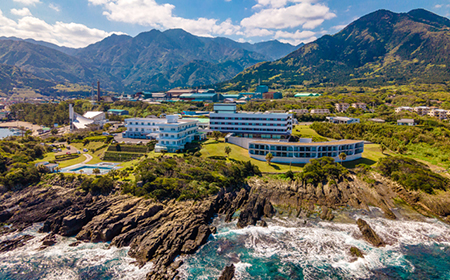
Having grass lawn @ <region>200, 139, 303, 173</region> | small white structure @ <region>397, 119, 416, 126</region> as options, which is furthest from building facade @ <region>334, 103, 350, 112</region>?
grass lawn @ <region>200, 139, 303, 173</region>

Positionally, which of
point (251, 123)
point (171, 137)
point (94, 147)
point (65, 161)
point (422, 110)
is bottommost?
point (65, 161)

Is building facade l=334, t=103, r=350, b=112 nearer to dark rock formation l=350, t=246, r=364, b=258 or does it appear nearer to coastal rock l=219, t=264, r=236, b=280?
dark rock formation l=350, t=246, r=364, b=258

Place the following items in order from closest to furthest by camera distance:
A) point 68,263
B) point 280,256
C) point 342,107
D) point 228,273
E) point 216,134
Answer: point 228,273 < point 68,263 < point 280,256 < point 216,134 < point 342,107

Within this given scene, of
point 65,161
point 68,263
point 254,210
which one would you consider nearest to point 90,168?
point 65,161

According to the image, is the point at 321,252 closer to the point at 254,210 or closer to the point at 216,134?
the point at 254,210

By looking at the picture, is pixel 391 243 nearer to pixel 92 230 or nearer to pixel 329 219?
pixel 329 219

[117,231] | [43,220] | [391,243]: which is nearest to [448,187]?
[391,243]
